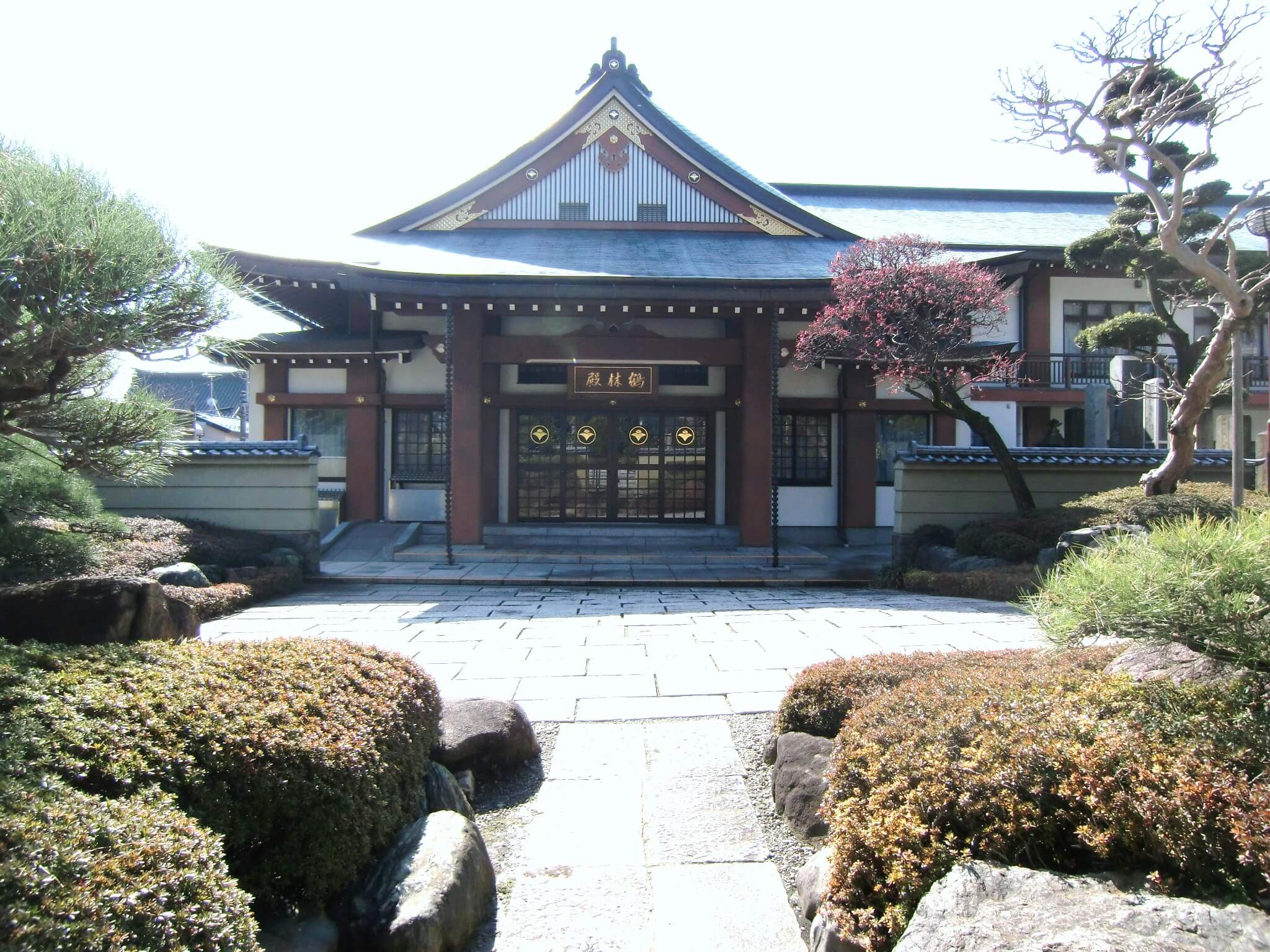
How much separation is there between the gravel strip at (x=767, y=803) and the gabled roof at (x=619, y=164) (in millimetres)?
12857

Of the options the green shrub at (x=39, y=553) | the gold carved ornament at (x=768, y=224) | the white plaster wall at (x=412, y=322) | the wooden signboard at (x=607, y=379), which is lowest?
the green shrub at (x=39, y=553)

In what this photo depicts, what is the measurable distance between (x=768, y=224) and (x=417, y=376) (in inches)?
291

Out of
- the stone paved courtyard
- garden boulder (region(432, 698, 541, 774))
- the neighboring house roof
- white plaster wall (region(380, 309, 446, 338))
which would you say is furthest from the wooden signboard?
the neighboring house roof

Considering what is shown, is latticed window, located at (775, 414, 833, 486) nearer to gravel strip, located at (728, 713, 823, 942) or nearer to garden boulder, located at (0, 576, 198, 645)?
gravel strip, located at (728, 713, 823, 942)

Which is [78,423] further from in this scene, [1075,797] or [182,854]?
[1075,797]

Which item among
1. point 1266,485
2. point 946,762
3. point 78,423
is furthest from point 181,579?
point 1266,485

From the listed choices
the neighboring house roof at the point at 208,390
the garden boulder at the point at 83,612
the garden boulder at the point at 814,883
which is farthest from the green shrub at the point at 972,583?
the neighboring house roof at the point at 208,390

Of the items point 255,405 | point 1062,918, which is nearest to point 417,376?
point 255,405

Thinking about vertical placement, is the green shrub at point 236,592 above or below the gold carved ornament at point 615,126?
below

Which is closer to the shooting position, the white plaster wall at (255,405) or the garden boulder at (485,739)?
the garden boulder at (485,739)

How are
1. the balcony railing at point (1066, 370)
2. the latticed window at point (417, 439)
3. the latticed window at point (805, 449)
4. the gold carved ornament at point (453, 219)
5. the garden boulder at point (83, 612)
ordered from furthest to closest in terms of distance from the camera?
the balcony railing at point (1066, 370) < the gold carved ornament at point (453, 219) < the latticed window at point (805, 449) < the latticed window at point (417, 439) < the garden boulder at point (83, 612)

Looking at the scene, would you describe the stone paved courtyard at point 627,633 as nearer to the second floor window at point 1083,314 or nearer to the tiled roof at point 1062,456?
the tiled roof at point 1062,456

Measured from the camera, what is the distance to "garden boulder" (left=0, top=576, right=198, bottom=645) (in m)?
4.12

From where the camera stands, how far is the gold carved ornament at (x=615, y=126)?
16.0 meters
